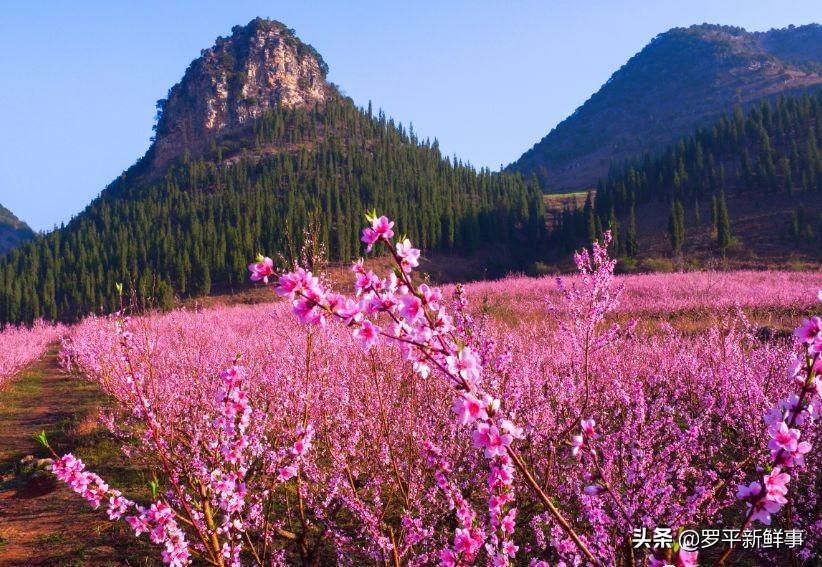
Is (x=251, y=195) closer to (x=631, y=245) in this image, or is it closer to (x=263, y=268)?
(x=631, y=245)

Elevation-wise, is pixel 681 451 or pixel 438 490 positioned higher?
pixel 681 451

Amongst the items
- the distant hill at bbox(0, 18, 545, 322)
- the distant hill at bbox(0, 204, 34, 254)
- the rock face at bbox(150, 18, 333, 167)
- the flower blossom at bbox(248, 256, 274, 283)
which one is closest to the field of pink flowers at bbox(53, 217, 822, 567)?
the flower blossom at bbox(248, 256, 274, 283)

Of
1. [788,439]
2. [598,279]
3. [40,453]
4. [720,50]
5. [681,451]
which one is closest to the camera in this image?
[788,439]

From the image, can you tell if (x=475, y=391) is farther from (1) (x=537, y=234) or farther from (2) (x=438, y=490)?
(1) (x=537, y=234)

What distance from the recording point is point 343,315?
1.82 metres

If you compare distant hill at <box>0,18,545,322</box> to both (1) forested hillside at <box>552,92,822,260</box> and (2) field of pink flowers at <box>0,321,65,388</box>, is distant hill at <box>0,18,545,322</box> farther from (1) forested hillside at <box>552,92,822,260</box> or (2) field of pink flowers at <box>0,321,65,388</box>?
(1) forested hillside at <box>552,92,822,260</box>

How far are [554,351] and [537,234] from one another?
64.5 metres

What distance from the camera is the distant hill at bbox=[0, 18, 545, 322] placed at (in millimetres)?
59250

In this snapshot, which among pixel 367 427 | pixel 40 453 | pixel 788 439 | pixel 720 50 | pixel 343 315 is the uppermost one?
pixel 720 50

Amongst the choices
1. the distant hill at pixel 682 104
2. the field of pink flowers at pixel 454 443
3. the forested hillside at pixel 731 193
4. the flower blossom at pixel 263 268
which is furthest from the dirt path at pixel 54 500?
the distant hill at pixel 682 104

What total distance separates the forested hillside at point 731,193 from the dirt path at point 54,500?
167 ft

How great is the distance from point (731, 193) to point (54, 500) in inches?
2915

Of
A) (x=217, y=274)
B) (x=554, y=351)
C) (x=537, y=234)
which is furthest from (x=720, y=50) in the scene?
(x=554, y=351)

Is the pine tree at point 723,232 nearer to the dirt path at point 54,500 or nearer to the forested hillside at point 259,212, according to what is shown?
the forested hillside at point 259,212
